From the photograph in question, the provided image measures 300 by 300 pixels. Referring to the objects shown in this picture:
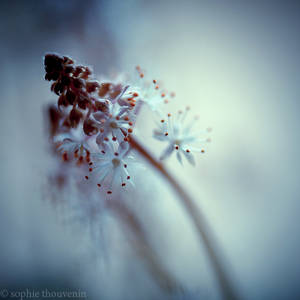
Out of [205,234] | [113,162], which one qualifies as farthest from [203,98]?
[113,162]

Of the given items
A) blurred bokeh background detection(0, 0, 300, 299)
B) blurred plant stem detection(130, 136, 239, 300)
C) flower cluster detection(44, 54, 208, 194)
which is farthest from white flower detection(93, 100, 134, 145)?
blurred bokeh background detection(0, 0, 300, 299)

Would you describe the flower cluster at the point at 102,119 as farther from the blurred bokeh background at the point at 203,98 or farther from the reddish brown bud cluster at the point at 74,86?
the blurred bokeh background at the point at 203,98

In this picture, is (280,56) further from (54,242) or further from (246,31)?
(54,242)

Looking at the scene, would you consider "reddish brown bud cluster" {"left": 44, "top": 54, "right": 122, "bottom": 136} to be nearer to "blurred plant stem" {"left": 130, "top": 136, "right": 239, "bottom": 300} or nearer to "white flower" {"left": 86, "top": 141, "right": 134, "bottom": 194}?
"white flower" {"left": 86, "top": 141, "right": 134, "bottom": 194}

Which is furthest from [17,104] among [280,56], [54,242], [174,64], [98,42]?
[280,56]

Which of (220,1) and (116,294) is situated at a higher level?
(220,1)

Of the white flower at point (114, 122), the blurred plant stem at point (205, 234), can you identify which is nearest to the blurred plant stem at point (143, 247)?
the blurred plant stem at point (205, 234)
